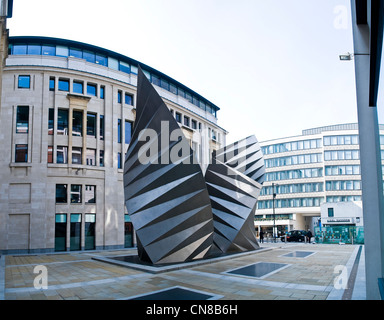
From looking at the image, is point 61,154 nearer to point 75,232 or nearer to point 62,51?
point 75,232

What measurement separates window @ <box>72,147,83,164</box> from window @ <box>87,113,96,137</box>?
210 cm

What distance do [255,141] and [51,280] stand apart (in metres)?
20.7

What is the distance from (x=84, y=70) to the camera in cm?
3241

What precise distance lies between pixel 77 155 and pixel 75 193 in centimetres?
384

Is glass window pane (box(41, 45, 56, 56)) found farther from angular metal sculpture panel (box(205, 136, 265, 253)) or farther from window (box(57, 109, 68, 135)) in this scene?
angular metal sculpture panel (box(205, 136, 265, 253))

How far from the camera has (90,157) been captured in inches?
1247

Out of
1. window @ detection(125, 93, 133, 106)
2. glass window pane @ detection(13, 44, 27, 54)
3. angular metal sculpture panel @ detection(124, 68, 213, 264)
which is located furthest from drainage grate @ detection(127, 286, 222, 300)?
glass window pane @ detection(13, 44, 27, 54)

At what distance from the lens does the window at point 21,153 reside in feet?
93.2

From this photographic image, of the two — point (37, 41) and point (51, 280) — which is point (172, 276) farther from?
point (37, 41)

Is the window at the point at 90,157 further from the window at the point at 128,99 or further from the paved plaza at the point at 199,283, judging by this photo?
the paved plaza at the point at 199,283

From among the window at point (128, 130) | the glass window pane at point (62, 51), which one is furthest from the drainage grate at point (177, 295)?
the glass window pane at point (62, 51)

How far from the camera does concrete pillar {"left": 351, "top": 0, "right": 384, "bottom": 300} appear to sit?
8.12 m
